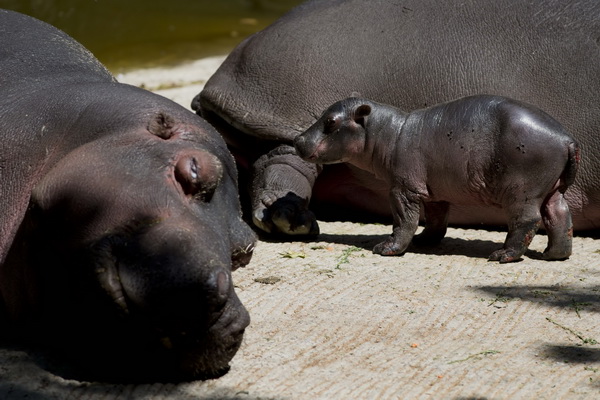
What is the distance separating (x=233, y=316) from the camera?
296 centimetres

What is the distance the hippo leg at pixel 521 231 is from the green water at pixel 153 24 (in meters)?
7.03

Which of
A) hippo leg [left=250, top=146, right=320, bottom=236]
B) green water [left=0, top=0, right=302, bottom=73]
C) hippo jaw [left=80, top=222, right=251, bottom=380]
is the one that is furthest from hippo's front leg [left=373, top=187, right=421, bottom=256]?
green water [left=0, top=0, right=302, bottom=73]

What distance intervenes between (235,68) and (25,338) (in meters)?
2.93

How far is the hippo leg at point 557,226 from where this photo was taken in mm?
4805

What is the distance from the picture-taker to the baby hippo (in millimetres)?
4719

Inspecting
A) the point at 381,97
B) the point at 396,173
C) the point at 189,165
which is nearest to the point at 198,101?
the point at 381,97

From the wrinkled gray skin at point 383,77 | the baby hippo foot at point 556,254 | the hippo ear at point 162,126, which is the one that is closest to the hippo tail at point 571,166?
the baby hippo foot at point 556,254

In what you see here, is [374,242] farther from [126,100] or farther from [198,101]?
[126,100]

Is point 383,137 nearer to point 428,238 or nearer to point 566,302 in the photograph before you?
point 428,238

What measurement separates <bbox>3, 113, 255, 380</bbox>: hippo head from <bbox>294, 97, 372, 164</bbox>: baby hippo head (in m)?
1.91

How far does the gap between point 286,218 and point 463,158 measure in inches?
39.3

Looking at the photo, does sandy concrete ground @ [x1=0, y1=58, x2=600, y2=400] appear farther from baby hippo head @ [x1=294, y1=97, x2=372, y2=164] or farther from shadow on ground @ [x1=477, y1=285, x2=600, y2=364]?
baby hippo head @ [x1=294, y1=97, x2=372, y2=164]

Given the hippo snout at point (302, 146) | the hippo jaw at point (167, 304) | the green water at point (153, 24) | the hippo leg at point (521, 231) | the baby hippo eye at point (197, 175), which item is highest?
the baby hippo eye at point (197, 175)

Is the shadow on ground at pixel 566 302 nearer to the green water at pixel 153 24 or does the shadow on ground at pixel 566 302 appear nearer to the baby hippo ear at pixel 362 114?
the baby hippo ear at pixel 362 114
